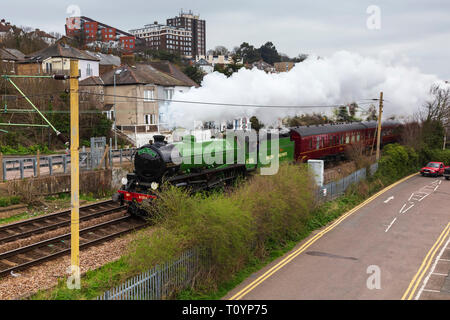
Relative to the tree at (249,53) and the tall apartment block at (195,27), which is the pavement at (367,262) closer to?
A: the tree at (249,53)

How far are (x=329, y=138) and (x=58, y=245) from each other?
76.0 ft

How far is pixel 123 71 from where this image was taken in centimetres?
4028

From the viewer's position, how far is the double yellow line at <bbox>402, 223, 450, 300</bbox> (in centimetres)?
1141

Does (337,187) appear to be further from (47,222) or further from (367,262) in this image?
(47,222)

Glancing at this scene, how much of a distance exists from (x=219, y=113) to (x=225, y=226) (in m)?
11.7

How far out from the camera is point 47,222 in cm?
1661

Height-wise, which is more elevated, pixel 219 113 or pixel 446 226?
pixel 219 113

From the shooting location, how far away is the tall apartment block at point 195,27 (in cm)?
16082

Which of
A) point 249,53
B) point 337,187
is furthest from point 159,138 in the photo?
point 249,53

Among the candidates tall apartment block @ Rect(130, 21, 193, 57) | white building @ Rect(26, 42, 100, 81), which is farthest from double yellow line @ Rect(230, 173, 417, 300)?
tall apartment block @ Rect(130, 21, 193, 57)

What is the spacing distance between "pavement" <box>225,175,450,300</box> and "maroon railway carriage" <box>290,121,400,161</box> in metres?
6.95

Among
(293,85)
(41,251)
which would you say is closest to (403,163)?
(293,85)

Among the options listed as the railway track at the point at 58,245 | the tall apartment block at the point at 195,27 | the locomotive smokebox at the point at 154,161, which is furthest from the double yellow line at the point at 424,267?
the tall apartment block at the point at 195,27

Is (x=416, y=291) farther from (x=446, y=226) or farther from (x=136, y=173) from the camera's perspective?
(x=136, y=173)
